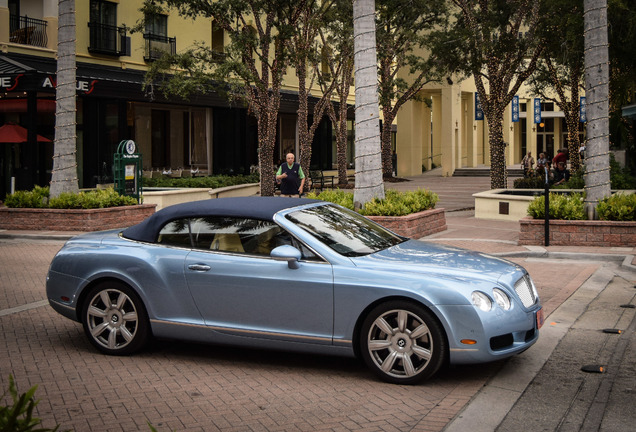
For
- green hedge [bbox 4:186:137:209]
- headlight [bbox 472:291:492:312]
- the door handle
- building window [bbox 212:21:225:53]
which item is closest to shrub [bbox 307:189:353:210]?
green hedge [bbox 4:186:137:209]

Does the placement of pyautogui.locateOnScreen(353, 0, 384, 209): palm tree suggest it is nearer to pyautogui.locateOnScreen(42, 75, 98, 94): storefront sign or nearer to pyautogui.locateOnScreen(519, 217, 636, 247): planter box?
pyautogui.locateOnScreen(519, 217, 636, 247): planter box

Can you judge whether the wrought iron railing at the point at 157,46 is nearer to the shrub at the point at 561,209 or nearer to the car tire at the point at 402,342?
the shrub at the point at 561,209

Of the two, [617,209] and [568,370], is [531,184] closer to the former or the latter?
[617,209]

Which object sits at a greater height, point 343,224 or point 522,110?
point 522,110

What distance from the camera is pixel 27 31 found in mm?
29578

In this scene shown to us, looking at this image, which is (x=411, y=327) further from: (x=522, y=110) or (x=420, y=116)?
(x=522, y=110)

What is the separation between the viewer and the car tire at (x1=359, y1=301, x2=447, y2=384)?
20.9 ft

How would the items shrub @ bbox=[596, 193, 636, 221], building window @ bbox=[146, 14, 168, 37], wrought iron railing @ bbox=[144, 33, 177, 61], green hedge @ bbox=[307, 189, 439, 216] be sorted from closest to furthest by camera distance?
shrub @ bbox=[596, 193, 636, 221] < green hedge @ bbox=[307, 189, 439, 216] < wrought iron railing @ bbox=[144, 33, 177, 61] < building window @ bbox=[146, 14, 168, 37]

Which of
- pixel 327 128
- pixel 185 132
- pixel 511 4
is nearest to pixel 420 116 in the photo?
pixel 327 128

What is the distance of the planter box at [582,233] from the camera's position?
14.9 meters

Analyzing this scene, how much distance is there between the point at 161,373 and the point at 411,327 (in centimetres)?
224

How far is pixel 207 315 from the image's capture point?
7.17 m

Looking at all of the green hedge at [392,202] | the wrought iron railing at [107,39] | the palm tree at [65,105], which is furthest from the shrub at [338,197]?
the wrought iron railing at [107,39]

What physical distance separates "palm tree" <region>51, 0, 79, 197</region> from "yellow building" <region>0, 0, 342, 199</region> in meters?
6.84
